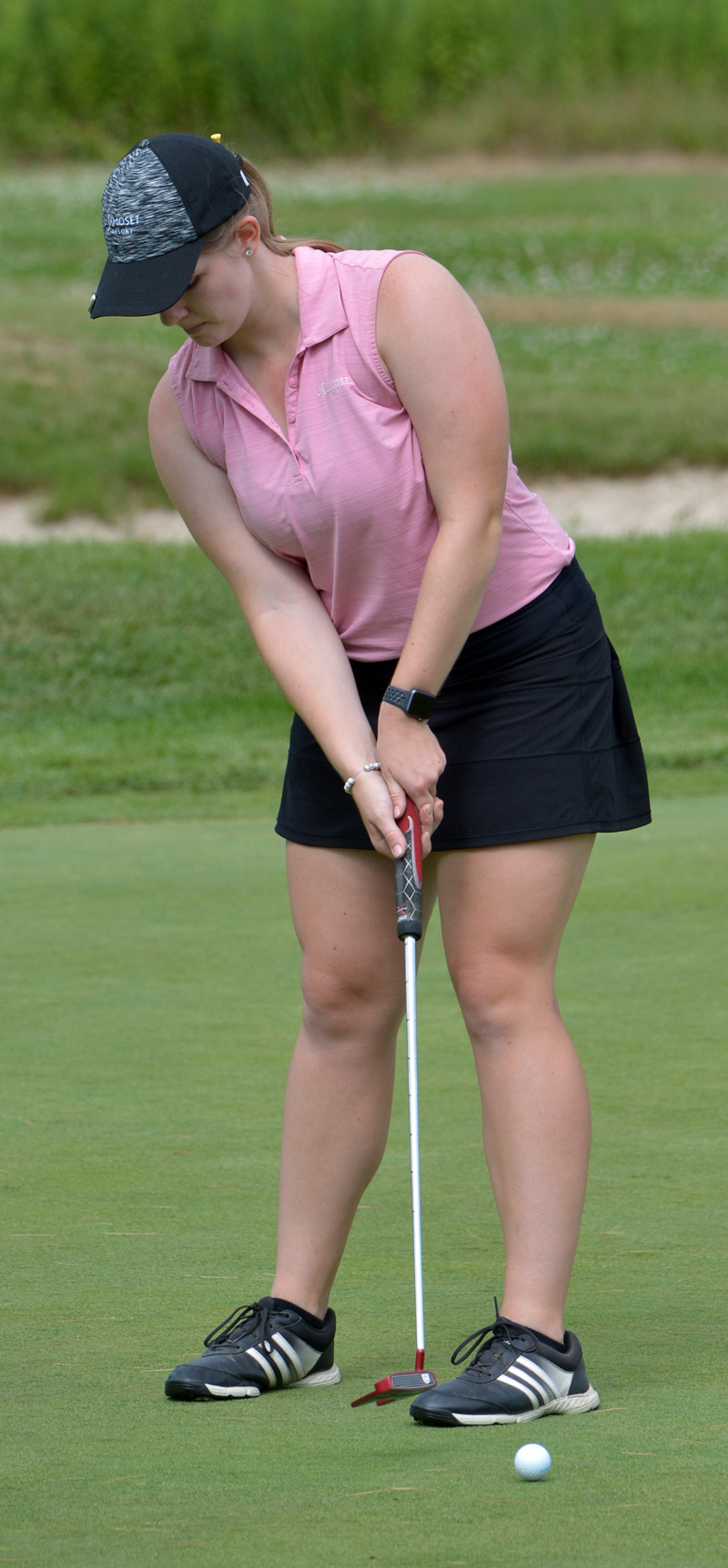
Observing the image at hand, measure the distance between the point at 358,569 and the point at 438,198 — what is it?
25268 millimetres

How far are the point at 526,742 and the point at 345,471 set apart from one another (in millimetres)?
402

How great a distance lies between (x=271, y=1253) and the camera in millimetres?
3135

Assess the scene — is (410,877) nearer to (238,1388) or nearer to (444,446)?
(444,446)

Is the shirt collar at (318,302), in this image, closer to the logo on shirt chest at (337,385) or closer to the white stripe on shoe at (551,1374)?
the logo on shirt chest at (337,385)

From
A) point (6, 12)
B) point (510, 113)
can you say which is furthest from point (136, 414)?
point (6, 12)

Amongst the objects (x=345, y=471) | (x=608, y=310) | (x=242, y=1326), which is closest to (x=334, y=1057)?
(x=242, y=1326)

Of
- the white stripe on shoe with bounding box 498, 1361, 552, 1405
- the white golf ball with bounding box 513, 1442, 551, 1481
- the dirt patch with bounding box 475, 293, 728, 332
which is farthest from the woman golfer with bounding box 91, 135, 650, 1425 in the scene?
the dirt patch with bounding box 475, 293, 728, 332

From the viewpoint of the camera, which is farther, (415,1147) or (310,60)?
(310,60)

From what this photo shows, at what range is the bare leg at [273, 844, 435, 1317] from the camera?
274 cm

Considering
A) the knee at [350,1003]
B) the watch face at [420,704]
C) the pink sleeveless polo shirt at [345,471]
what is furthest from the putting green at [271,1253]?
the pink sleeveless polo shirt at [345,471]

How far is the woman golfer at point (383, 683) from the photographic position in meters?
2.53

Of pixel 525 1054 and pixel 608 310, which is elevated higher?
pixel 525 1054

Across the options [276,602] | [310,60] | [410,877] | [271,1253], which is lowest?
[310,60]

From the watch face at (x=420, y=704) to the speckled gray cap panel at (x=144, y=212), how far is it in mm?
596
